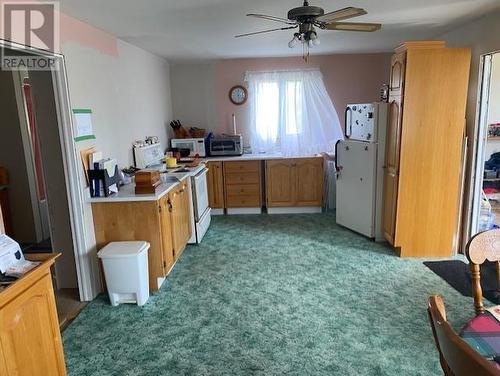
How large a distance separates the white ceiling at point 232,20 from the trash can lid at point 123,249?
73.6 inches

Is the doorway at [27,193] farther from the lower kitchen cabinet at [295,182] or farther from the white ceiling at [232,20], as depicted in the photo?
the lower kitchen cabinet at [295,182]

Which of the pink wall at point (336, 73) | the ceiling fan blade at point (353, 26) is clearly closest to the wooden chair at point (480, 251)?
the ceiling fan blade at point (353, 26)

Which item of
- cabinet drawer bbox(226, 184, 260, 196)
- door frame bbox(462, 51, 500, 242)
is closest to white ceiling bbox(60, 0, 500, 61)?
door frame bbox(462, 51, 500, 242)

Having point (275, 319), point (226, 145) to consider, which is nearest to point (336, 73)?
point (226, 145)

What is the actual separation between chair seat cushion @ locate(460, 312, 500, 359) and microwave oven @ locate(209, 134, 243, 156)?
14.4 ft

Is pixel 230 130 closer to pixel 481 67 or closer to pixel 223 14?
pixel 223 14

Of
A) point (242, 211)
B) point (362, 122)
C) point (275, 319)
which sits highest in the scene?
point (362, 122)

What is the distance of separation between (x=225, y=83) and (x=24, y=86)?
110 inches

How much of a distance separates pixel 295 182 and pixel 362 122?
1503 mm

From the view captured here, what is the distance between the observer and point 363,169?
13.7 feet

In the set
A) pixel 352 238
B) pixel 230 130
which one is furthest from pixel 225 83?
pixel 352 238

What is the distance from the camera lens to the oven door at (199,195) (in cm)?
425

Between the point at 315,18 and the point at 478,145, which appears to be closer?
the point at 315,18

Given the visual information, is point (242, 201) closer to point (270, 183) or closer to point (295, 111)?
point (270, 183)
